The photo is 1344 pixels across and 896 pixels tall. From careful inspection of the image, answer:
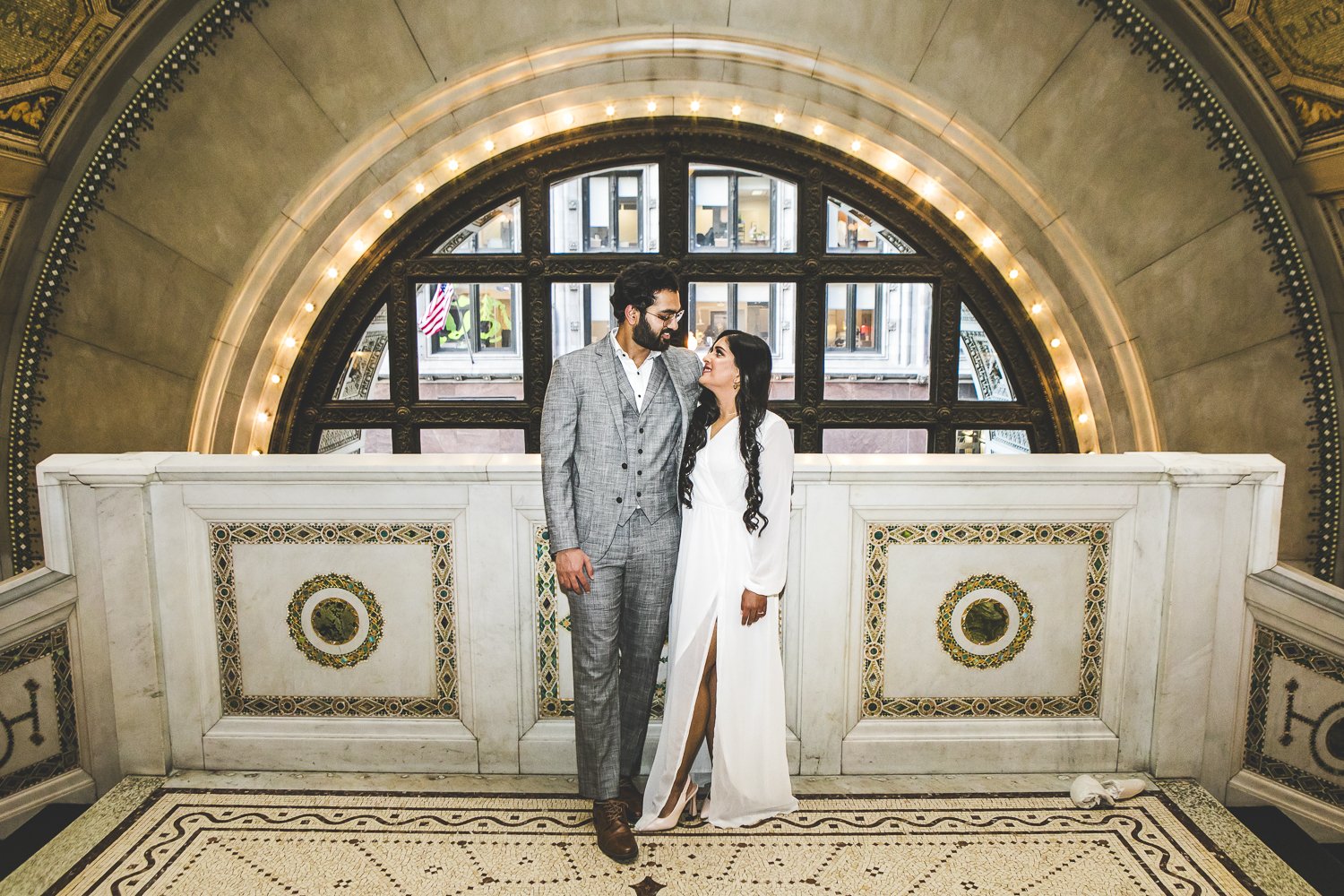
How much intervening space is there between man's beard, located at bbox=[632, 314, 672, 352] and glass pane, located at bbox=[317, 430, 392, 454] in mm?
4121

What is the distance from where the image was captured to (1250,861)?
97.3 inches

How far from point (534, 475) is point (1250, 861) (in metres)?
2.43

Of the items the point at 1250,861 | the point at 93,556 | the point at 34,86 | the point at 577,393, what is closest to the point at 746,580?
the point at 577,393

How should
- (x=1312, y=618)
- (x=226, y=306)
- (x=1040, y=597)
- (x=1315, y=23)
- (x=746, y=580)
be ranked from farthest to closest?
(x=226, y=306)
(x=1315, y=23)
(x=1040, y=597)
(x=1312, y=618)
(x=746, y=580)

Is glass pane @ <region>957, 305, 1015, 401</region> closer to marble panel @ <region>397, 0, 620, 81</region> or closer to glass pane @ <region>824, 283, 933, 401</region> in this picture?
glass pane @ <region>824, 283, 933, 401</region>

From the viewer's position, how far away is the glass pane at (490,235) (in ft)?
19.2

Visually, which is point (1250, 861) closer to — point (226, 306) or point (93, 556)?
point (93, 556)

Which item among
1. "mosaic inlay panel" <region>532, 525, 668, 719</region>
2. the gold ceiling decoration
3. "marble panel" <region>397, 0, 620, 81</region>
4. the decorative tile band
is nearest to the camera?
"mosaic inlay panel" <region>532, 525, 668, 719</region>

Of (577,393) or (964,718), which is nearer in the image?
(577,393)

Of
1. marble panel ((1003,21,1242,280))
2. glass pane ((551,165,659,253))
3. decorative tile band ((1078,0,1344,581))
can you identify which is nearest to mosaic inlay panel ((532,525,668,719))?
glass pane ((551,165,659,253))

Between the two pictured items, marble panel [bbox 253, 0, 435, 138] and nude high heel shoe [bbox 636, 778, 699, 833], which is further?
marble panel [bbox 253, 0, 435, 138]

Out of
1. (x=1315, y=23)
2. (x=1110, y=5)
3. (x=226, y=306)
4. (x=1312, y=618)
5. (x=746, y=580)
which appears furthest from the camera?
(x=226, y=306)

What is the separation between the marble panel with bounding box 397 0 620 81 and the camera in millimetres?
5004

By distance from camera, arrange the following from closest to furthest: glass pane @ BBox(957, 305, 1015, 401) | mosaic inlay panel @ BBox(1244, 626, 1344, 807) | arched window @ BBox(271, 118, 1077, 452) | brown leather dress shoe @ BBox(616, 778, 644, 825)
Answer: brown leather dress shoe @ BBox(616, 778, 644, 825), mosaic inlay panel @ BBox(1244, 626, 1344, 807), arched window @ BBox(271, 118, 1077, 452), glass pane @ BBox(957, 305, 1015, 401)
